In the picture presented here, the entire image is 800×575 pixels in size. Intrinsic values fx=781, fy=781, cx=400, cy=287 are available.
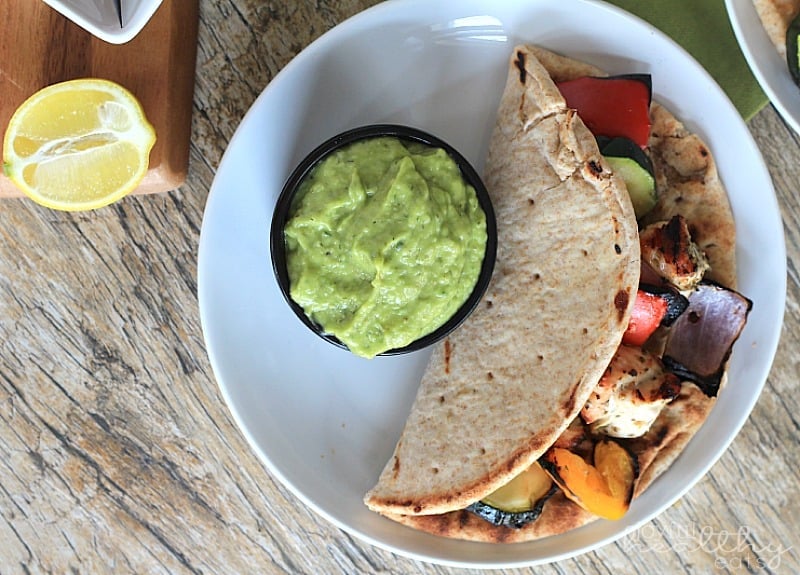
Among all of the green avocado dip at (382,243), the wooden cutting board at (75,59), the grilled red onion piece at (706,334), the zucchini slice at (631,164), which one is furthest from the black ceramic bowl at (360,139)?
the grilled red onion piece at (706,334)

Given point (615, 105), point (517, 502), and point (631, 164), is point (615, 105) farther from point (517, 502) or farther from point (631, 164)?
point (517, 502)

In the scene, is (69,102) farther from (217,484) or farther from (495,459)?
(495,459)

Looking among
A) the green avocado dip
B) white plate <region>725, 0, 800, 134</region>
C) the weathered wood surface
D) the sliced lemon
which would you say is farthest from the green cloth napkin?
the sliced lemon

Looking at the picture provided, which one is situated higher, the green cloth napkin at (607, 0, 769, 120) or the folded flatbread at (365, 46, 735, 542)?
the green cloth napkin at (607, 0, 769, 120)

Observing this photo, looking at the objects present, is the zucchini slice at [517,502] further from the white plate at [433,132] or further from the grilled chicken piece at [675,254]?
the grilled chicken piece at [675,254]

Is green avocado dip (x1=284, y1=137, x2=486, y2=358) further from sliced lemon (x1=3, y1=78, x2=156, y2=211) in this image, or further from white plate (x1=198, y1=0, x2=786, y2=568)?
sliced lemon (x1=3, y1=78, x2=156, y2=211)

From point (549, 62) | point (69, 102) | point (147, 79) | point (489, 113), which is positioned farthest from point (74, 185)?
point (549, 62)
